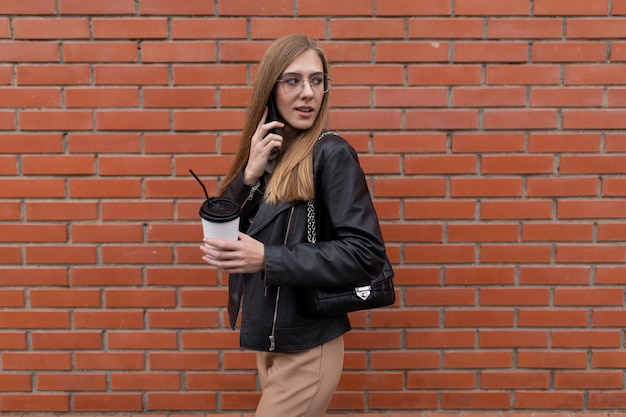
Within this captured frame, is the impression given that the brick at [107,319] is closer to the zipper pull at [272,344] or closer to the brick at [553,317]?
the zipper pull at [272,344]

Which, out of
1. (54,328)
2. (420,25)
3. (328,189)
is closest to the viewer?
(328,189)

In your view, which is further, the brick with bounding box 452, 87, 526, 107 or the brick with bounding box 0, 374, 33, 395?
the brick with bounding box 0, 374, 33, 395

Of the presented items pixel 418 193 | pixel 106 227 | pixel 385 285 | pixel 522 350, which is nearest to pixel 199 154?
pixel 106 227

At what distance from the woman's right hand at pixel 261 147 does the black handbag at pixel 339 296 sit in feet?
0.75

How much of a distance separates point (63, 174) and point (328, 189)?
1.53 meters

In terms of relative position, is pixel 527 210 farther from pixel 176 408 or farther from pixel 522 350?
pixel 176 408

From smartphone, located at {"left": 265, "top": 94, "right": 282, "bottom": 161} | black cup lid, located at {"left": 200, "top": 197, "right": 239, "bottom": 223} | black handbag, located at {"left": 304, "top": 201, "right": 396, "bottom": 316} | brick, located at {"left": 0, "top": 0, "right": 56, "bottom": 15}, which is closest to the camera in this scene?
black cup lid, located at {"left": 200, "top": 197, "right": 239, "bottom": 223}

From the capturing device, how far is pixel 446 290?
2988 mm

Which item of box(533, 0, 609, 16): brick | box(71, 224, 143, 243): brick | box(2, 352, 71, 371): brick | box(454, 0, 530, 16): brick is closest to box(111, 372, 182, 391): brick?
box(2, 352, 71, 371): brick

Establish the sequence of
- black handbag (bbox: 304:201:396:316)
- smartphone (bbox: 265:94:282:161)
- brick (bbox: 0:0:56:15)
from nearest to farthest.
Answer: black handbag (bbox: 304:201:396:316), smartphone (bbox: 265:94:282:161), brick (bbox: 0:0:56:15)

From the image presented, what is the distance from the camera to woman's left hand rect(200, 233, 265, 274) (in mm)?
1902

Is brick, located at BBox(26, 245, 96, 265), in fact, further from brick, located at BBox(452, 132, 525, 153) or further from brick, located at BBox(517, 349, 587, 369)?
brick, located at BBox(517, 349, 587, 369)

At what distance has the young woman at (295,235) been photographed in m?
1.94

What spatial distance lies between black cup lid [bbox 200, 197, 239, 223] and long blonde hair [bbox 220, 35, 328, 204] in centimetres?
16
